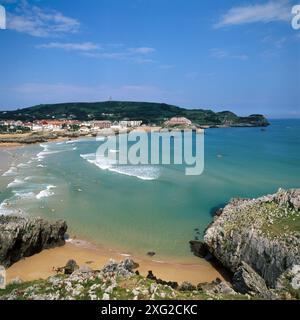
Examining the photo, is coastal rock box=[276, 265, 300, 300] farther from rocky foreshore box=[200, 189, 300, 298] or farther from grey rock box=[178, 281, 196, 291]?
grey rock box=[178, 281, 196, 291]

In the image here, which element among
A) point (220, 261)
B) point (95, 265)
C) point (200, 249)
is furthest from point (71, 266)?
point (220, 261)

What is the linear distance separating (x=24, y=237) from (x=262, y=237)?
12.6 meters

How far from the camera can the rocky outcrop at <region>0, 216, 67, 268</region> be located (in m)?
18.7

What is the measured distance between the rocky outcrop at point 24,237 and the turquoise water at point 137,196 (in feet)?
7.99

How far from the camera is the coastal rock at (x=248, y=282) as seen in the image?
44.5ft

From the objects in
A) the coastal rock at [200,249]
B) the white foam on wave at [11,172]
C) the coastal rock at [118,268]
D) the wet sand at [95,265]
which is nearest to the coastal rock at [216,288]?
the wet sand at [95,265]

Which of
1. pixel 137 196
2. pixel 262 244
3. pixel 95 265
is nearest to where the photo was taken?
pixel 262 244

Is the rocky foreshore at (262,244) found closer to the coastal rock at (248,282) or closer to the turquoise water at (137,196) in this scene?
the coastal rock at (248,282)

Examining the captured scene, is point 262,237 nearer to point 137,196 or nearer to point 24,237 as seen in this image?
point 24,237

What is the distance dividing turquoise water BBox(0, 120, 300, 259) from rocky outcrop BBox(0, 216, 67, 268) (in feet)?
7.99

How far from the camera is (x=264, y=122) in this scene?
619ft

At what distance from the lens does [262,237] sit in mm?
16688

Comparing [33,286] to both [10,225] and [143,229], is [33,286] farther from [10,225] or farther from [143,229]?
[143,229]

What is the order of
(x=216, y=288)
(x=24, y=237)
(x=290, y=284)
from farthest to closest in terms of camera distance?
(x=24, y=237) → (x=216, y=288) → (x=290, y=284)
